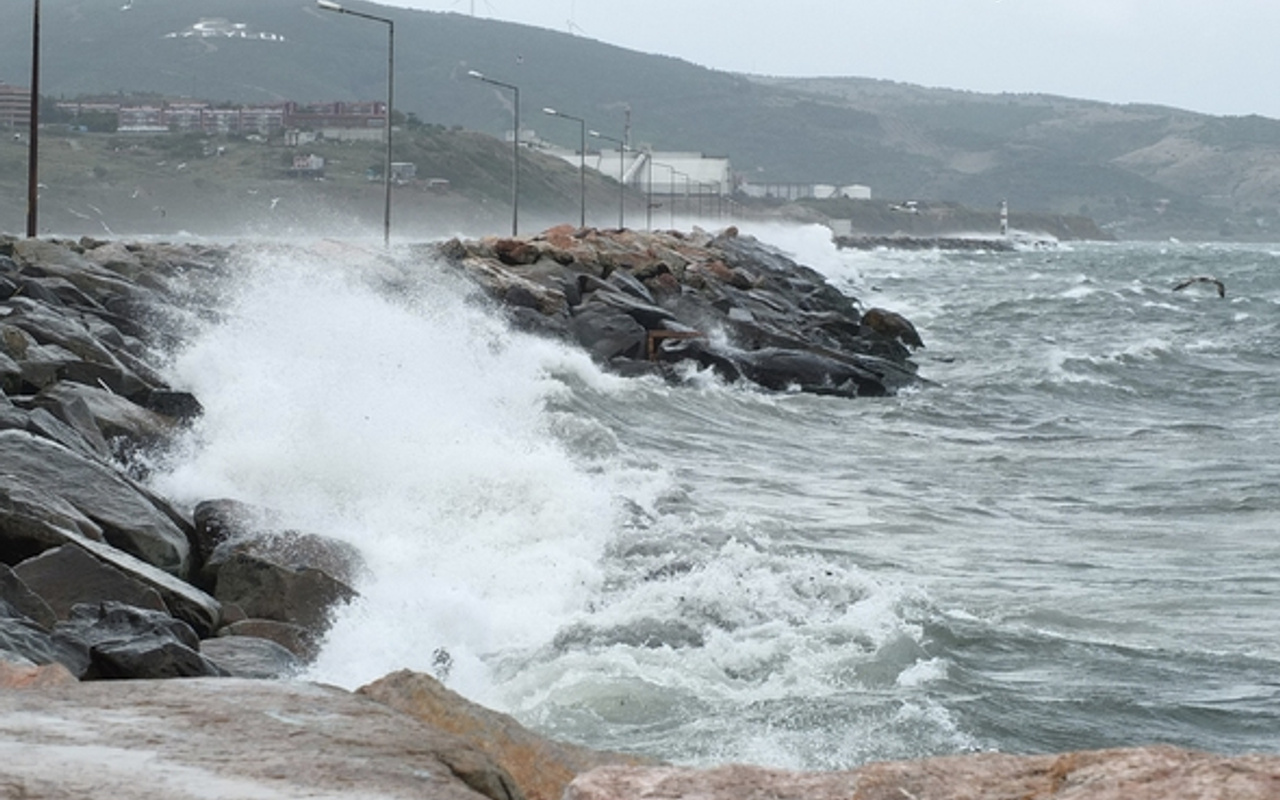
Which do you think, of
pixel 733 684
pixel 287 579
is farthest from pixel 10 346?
pixel 733 684

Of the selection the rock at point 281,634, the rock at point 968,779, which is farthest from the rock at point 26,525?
the rock at point 968,779

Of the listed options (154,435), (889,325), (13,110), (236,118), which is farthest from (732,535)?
(236,118)

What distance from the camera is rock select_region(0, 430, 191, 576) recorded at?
8.24 m

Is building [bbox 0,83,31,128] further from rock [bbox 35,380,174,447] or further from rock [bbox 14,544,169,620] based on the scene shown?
rock [bbox 14,544,169,620]

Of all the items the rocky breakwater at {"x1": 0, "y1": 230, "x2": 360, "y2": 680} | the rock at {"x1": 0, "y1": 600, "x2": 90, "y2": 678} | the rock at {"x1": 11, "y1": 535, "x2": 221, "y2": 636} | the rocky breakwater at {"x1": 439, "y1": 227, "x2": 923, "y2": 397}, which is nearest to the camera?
the rock at {"x1": 0, "y1": 600, "x2": 90, "y2": 678}

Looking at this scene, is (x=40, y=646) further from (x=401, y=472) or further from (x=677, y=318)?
(x=677, y=318)

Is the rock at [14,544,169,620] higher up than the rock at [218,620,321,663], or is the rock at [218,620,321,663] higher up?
the rock at [14,544,169,620]

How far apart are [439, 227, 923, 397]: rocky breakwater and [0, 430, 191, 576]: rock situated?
1496cm

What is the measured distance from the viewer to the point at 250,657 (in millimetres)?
6867

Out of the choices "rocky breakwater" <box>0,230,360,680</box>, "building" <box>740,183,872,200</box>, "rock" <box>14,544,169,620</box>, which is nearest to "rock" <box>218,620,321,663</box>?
"rocky breakwater" <box>0,230,360,680</box>

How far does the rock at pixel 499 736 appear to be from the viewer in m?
4.64

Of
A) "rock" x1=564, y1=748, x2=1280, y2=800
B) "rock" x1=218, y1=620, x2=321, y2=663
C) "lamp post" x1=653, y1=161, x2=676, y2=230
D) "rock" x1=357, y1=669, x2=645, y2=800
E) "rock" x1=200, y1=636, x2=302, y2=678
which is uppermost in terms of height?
"lamp post" x1=653, y1=161, x2=676, y2=230

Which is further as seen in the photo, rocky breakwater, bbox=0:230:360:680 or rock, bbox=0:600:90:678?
rocky breakwater, bbox=0:230:360:680

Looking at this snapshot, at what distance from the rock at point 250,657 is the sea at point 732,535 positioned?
0.50 m
